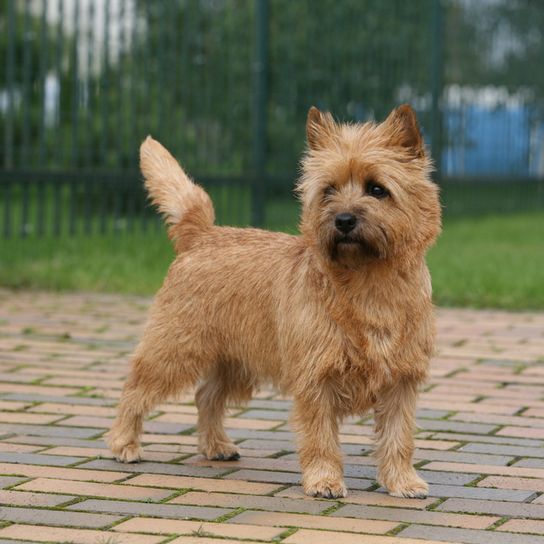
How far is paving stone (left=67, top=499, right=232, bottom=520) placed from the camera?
155 inches

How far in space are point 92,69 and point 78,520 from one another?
7079mm

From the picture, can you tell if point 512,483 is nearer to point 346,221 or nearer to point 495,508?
point 495,508

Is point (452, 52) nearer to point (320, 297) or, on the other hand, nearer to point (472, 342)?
point (472, 342)

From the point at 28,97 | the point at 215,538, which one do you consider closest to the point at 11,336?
the point at 28,97

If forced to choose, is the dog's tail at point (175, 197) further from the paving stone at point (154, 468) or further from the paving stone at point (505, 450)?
the paving stone at point (505, 450)

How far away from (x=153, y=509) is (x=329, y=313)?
2.93 ft

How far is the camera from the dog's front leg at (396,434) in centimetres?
432

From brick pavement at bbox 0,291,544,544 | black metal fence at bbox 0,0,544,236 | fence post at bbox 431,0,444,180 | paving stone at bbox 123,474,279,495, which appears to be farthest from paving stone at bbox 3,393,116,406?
fence post at bbox 431,0,444,180

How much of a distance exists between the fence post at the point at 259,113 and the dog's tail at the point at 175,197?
22.8 ft

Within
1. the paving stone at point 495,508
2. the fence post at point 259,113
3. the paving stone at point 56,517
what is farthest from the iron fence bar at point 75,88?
the paving stone at point 495,508

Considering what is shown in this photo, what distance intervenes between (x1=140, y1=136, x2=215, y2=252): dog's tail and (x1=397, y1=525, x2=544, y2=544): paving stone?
5.50 feet

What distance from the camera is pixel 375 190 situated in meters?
4.17

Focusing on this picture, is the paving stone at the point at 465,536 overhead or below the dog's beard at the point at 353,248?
below

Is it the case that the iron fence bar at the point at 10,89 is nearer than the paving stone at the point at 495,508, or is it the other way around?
the paving stone at the point at 495,508
